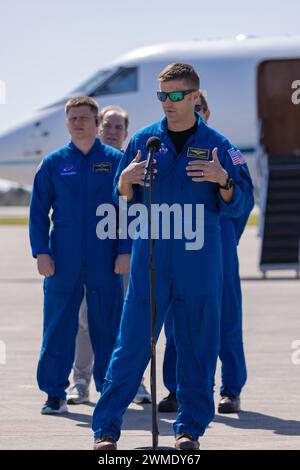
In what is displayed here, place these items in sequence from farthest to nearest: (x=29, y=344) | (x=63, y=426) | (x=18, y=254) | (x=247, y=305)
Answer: (x=18, y=254) → (x=247, y=305) → (x=29, y=344) → (x=63, y=426)

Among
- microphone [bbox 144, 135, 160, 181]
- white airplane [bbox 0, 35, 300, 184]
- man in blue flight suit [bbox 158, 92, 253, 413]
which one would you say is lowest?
man in blue flight suit [bbox 158, 92, 253, 413]

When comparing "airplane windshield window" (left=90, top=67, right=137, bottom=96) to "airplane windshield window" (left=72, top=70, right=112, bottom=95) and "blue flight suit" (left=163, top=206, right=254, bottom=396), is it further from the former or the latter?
"blue flight suit" (left=163, top=206, right=254, bottom=396)

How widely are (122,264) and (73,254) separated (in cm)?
31

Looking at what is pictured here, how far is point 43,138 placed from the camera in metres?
23.5

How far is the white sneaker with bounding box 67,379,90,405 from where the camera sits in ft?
28.7

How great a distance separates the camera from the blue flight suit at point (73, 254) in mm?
8227

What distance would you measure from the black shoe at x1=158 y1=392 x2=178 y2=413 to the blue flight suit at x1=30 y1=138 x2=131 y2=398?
0.41m

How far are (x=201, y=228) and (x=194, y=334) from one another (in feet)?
1.76

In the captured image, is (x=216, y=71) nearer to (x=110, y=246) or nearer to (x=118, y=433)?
(x=110, y=246)

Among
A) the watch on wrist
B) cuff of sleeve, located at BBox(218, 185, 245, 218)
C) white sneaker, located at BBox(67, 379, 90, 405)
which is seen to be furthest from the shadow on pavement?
the watch on wrist

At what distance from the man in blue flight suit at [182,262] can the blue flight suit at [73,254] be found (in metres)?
1.44

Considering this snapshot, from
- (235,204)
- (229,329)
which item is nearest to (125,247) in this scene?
(229,329)

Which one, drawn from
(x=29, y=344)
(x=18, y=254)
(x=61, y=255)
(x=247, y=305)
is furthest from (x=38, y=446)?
(x=18, y=254)

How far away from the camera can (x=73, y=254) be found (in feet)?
27.0
